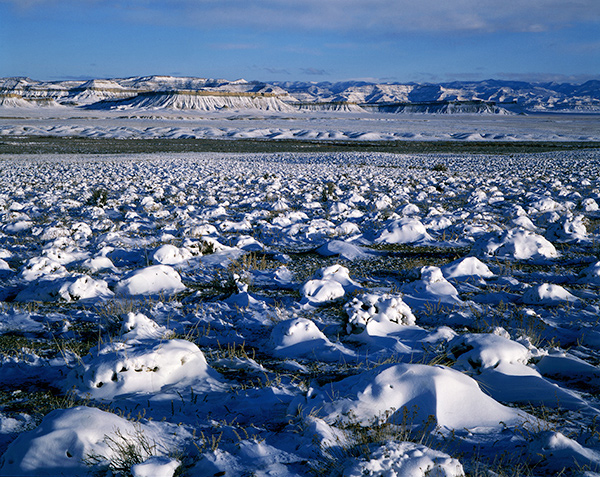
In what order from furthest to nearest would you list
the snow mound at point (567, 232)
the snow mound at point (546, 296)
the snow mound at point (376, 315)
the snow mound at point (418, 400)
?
1. the snow mound at point (567, 232)
2. the snow mound at point (546, 296)
3. the snow mound at point (376, 315)
4. the snow mound at point (418, 400)

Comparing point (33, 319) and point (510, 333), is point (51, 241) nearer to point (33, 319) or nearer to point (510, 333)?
point (33, 319)

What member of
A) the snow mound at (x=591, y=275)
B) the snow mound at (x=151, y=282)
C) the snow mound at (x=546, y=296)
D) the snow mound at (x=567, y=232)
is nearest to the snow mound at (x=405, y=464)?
the snow mound at (x=546, y=296)

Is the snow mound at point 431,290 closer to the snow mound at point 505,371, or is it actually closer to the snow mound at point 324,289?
the snow mound at point 324,289

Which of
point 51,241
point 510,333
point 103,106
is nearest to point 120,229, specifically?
point 51,241

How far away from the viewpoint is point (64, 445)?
2.26 metres

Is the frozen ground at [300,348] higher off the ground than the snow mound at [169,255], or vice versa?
the snow mound at [169,255]

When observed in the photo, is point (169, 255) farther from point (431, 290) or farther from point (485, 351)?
point (485, 351)

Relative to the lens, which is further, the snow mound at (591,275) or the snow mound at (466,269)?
the snow mound at (466,269)

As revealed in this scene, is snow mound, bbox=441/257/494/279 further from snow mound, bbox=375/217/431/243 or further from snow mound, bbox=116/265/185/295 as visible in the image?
snow mound, bbox=116/265/185/295

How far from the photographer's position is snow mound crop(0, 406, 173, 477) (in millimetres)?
2195

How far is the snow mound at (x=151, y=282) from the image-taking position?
17.1 ft

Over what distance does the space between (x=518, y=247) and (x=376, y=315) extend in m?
3.42

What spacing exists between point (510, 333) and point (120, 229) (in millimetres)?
6824

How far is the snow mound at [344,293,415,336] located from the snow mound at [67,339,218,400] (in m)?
1.43
